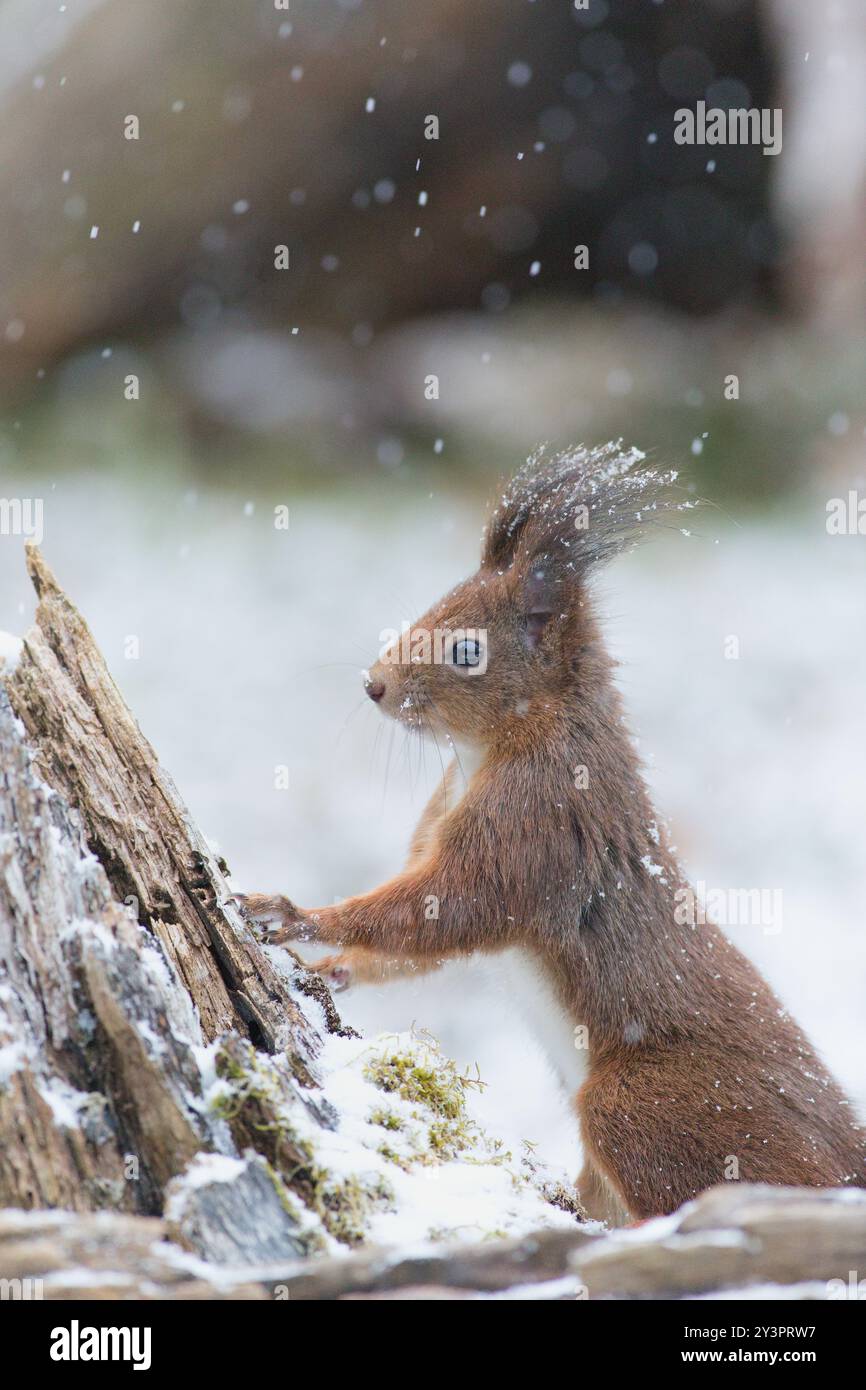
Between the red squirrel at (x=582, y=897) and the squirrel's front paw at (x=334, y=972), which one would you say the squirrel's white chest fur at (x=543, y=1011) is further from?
the squirrel's front paw at (x=334, y=972)

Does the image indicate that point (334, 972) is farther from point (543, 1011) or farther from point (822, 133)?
point (822, 133)

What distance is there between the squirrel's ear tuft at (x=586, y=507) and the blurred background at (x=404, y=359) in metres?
2.80

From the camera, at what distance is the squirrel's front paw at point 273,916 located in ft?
8.86

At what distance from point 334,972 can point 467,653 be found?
984 mm

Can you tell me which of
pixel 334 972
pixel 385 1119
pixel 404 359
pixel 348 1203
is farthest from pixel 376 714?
pixel 404 359

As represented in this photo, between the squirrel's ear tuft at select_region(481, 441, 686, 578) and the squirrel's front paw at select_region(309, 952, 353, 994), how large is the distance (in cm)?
124

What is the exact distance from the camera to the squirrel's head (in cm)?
324

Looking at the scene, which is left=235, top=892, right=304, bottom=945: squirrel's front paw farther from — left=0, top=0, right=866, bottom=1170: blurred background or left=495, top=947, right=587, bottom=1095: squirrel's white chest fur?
left=0, top=0, right=866, bottom=1170: blurred background

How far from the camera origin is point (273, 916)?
274 centimetres

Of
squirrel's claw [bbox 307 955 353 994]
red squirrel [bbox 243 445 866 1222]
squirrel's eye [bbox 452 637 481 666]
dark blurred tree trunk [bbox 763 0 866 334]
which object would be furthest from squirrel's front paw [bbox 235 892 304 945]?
dark blurred tree trunk [bbox 763 0 866 334]

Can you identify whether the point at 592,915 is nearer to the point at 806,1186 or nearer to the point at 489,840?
the point at 489,840

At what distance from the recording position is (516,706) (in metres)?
3.26

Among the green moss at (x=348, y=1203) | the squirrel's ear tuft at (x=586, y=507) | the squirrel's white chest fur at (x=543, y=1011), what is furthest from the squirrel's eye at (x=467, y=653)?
the green moss at (x=348, y=1203)

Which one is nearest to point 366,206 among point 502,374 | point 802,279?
point 502,374
